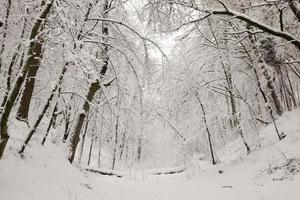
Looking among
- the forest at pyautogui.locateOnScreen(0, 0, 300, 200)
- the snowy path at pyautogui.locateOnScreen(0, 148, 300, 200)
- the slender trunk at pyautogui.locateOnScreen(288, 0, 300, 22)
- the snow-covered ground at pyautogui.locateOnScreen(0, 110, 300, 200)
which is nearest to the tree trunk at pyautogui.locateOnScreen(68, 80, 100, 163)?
the forest at pyautogui.locateOnScreen(0, 0, 300, 200)

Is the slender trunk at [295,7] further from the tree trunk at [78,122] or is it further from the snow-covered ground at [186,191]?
the tree trunk at [78,122]

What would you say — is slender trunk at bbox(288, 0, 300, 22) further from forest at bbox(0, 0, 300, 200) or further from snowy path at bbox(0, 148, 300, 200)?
snowy path at bbox(0, 148, 300, 200)

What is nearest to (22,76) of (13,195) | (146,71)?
(13,195)

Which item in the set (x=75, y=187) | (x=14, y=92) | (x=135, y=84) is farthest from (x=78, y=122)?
(x=14, y=92)

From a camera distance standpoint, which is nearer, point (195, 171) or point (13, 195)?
point (13, 195)

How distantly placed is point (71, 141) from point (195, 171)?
7.53 metres

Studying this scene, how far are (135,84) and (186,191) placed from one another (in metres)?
4.93

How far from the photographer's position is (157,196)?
9.41 meters

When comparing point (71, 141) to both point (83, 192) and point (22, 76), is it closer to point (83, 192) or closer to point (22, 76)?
point (83, 192)

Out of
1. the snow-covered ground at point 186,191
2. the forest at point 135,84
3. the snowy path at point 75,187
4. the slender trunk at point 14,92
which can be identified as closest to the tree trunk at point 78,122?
the forest at point 135,84

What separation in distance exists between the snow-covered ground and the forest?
0.04m

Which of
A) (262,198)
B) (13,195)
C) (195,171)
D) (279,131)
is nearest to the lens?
(13,195)

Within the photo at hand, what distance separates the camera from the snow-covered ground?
7129mm

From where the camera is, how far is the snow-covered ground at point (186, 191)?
23.4 feet
